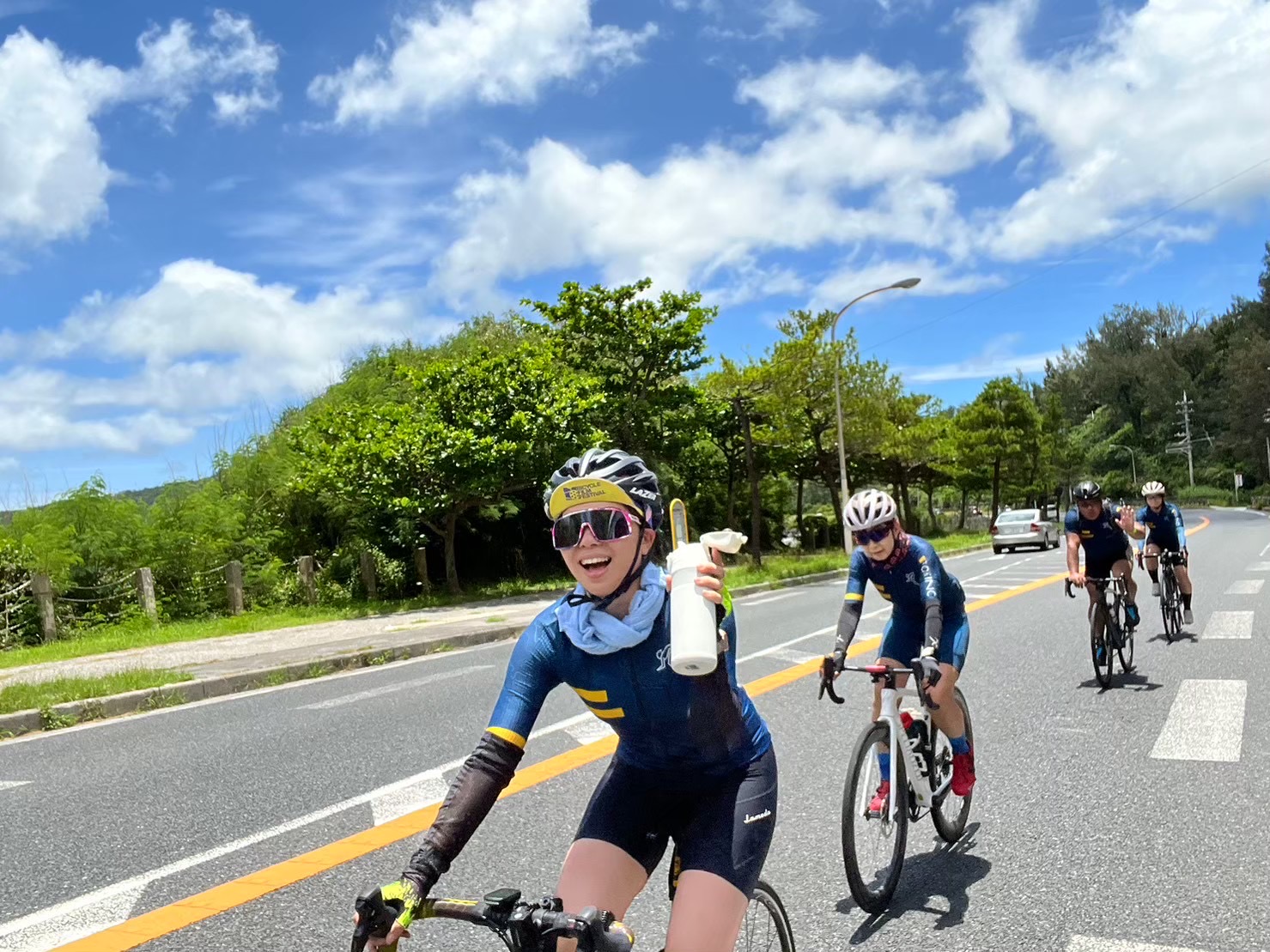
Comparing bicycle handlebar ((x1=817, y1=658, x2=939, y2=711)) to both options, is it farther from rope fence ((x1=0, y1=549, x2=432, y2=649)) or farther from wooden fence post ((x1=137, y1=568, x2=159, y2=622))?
wooden fence post ((x1=137, y1=568, x2=159, y2=622))

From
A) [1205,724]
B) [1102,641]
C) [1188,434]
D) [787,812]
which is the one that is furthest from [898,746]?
[1188,434]

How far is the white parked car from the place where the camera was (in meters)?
34.5

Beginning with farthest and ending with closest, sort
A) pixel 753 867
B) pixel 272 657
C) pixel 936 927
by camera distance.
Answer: pixel 272 657 → pixel 936 927 → pixel 753 867

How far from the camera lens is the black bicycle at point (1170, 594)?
11.9 metres

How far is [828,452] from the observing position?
131 ft

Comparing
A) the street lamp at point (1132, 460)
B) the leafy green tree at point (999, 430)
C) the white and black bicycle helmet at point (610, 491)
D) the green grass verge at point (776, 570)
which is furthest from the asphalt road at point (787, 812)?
the street lamp at point (1132, 460)

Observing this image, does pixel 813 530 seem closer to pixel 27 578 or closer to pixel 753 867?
pixel 27 578

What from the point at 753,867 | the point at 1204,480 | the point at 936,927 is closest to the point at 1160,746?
the point at 936,927

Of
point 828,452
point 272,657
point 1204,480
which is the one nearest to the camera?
point 272,657

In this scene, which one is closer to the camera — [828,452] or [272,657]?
[272,657]

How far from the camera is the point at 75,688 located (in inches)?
419

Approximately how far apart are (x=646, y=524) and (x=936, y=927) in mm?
2461

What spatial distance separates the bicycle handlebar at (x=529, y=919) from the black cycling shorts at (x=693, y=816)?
0.67 metres

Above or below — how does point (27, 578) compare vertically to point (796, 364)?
below
